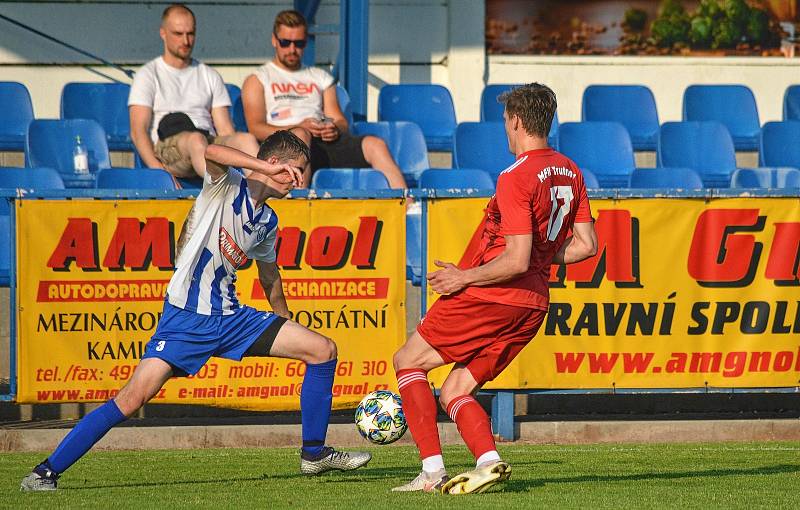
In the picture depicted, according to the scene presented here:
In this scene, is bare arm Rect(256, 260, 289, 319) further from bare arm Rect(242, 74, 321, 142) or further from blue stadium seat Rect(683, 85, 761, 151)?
blue stadium seat Rect(683, 85, 761, 151)

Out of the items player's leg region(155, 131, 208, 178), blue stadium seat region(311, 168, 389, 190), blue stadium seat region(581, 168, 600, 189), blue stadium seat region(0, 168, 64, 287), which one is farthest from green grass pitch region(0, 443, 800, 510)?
blue stadium seat region(581, 168, 600, 189)

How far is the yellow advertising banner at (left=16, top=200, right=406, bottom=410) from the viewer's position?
8.44 metres

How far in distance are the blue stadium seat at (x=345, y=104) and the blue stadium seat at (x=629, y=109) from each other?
277cm

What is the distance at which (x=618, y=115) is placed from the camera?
14.1 meters

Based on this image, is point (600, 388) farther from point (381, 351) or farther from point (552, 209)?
point (552, 209)

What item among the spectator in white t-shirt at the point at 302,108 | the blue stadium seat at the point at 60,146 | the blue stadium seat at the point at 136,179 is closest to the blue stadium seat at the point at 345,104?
the spectator in white t-shirt at the point at 302,108

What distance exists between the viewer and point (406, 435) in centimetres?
892

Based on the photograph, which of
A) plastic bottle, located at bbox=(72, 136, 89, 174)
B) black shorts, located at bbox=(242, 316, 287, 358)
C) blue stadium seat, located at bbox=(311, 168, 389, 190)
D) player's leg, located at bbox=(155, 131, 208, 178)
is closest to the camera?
black shorts, located at bbox=(242, 316, 287, 358)

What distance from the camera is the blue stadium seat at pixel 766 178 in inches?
463

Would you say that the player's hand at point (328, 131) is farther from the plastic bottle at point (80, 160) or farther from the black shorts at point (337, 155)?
the plastic bottle at point (80, 160)

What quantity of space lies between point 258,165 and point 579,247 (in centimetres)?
159

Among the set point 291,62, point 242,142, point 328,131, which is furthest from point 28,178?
point 291,62

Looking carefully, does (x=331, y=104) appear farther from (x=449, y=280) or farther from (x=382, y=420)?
(x=449, y=280)

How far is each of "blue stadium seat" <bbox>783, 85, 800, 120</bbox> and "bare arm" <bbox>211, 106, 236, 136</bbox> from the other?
662cm
